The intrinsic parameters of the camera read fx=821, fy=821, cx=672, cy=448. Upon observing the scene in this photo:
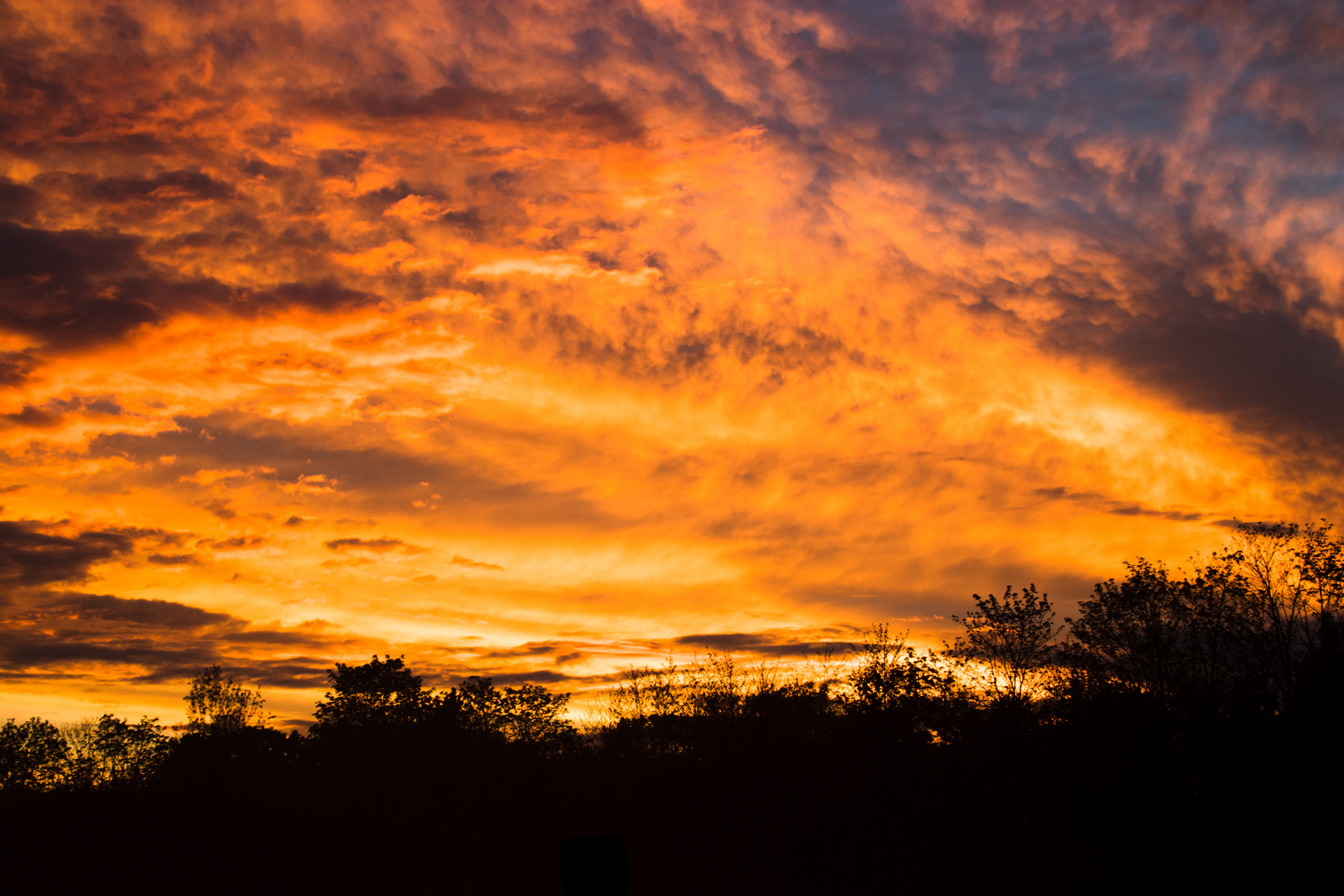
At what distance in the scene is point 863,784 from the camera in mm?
36250

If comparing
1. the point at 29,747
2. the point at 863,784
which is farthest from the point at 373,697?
the point at 863,784

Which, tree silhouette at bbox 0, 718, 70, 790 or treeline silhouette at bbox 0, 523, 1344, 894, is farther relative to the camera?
tree silhouette at bbox 0, 718, 70, 790

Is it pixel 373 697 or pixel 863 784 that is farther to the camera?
pixel 373 697

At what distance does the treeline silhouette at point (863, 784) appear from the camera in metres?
31.7

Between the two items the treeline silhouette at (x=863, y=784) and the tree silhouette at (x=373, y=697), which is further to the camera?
the tree silhouette at (x=373, y=697)

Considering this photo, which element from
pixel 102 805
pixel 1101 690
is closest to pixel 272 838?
pixel 102 805

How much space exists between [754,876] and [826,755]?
6310 mm

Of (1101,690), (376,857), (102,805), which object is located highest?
(1101,690)

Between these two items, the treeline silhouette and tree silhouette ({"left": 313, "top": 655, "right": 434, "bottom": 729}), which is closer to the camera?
the treeline silhouette

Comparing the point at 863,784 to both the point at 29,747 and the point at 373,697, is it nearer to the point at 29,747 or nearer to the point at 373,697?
the point at 373,697

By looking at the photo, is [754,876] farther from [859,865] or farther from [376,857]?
[376,857]

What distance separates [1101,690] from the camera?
128 feet

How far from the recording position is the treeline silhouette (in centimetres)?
3173

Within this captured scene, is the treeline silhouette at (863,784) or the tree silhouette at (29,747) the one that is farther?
the tree silhouette at (29,747)
